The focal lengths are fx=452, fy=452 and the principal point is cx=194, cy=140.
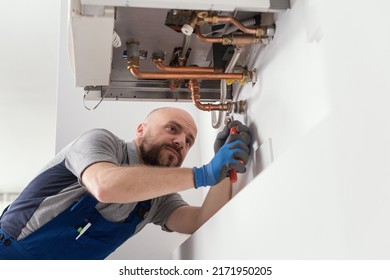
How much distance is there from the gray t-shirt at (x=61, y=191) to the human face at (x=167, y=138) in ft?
0.17

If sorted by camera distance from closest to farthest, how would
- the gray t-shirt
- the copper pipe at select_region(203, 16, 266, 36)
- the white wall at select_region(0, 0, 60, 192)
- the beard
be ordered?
the copper pipe at select_region(203, 16, 266, 36) → the gray t-shirt → the beard → the white wall at select_region(0, 0, 60, 192)

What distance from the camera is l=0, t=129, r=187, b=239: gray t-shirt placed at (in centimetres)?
131

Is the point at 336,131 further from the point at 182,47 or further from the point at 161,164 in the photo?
the point at 161,164

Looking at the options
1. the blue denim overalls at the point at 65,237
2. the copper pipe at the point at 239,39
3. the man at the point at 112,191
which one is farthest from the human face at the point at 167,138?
the copper pipe at the point at 239,39

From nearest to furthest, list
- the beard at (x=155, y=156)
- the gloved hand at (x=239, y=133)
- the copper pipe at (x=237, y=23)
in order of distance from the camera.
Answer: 1. the copper pipe at (x=237, y=23)
2. the gloved hand at (x=239, y=133)
3. the beard at (x=155, y=156)

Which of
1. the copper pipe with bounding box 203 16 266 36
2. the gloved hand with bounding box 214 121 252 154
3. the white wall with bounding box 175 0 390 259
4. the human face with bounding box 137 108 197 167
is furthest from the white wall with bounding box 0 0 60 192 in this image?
the white wall with bounding box 175 0 390 259

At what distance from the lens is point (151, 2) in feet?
3.12

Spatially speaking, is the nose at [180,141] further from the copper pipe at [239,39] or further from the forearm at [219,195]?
the copper pipe at [239,39]

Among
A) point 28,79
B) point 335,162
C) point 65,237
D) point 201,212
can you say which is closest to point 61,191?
point 65,237

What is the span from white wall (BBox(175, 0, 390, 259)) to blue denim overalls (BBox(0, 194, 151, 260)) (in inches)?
24.6

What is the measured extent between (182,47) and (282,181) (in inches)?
26.4

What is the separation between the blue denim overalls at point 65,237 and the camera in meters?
1.34

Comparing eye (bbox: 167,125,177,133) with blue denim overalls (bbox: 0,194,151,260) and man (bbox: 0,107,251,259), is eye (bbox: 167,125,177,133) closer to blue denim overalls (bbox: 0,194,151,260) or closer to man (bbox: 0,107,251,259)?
man (bbox: 0,107,251,259)

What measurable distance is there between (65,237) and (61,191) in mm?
141
